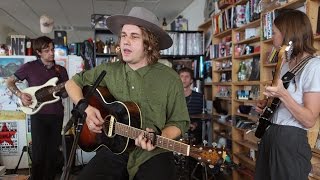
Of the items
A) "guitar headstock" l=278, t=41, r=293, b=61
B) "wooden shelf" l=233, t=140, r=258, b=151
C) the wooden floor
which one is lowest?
the wooden floor

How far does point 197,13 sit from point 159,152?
4.28m

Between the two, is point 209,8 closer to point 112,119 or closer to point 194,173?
point 194,173

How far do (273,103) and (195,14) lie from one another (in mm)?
4112

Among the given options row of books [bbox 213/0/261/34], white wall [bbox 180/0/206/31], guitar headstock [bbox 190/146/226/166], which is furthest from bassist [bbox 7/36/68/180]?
white wall [bbox 180/0/206/31]

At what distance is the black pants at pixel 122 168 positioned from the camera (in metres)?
1.54

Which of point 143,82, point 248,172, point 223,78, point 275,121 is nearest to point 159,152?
point 143,82

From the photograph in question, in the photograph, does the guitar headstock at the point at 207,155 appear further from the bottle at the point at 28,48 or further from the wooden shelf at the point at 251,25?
the bottle at the point at 28,48

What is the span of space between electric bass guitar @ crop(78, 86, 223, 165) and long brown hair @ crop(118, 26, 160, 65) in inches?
12.7

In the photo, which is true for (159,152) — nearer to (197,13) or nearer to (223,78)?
(223,78)

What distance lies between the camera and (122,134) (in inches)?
64.5

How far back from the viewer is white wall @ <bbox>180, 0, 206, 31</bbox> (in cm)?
528

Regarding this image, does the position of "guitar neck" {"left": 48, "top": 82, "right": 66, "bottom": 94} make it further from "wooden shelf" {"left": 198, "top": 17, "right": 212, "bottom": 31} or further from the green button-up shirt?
"wooden shelf" {"left": 198, "top": 17, "right": 212, "bottom": 31}

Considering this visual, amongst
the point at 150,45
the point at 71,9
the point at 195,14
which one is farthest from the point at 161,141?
the point at 71,9

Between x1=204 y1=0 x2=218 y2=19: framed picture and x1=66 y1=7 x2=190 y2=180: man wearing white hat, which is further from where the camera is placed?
x1=204 y1=0 x2=218 y2=19: framed picture
